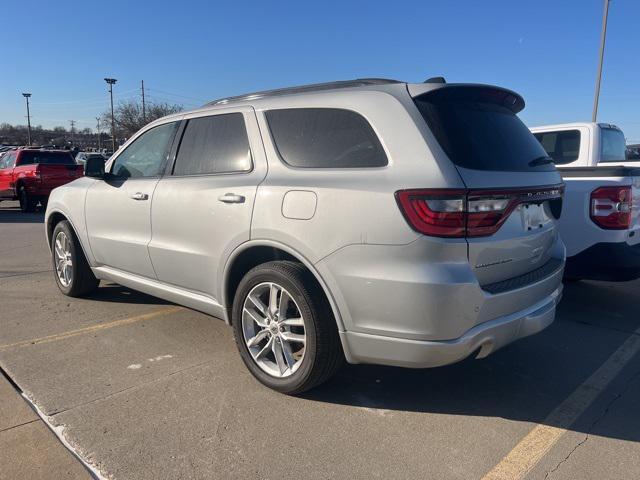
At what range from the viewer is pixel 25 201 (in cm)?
1467

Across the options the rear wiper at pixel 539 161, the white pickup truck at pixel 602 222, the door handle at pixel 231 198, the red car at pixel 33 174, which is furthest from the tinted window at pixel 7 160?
the rear wiper at pixel 539 161

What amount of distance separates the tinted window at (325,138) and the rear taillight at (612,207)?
2.60 meters

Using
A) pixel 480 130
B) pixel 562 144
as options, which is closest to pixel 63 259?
pixel 480 130

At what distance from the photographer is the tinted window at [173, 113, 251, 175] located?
3611 mm

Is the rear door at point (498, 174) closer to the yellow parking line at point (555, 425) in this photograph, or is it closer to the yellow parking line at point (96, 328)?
the yellow parking line at point (555, 425)

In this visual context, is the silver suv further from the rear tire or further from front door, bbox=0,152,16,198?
front door, bbox=0,152,16,198

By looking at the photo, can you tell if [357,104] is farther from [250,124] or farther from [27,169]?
[27,169]

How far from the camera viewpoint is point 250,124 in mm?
3580

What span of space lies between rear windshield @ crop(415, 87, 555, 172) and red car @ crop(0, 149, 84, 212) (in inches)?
552

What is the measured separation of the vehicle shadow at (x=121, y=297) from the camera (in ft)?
17.2

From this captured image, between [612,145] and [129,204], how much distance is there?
6.66 metres

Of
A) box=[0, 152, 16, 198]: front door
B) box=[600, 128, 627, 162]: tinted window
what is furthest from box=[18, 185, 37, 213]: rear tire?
box=[600, 128, 627, 162]: tinted window

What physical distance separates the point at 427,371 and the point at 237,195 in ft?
5.90

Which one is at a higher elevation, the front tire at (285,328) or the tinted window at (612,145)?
the tinted window at (612,145)
